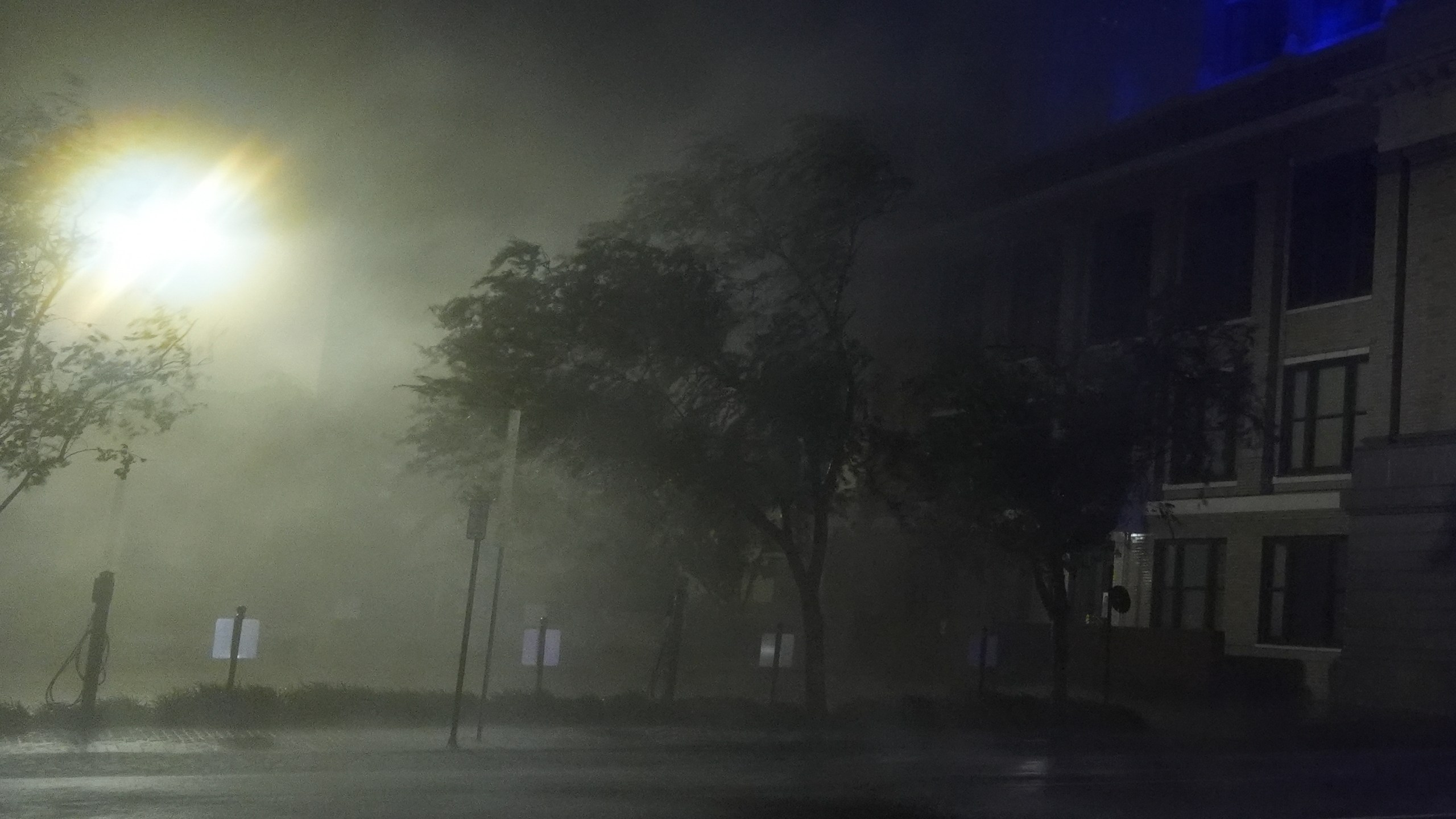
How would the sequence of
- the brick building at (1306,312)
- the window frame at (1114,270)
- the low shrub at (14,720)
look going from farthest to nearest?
the window frame at (1114,270)
the brick building at (1306,312)
the low shrub at (14,720)

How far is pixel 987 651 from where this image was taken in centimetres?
2500

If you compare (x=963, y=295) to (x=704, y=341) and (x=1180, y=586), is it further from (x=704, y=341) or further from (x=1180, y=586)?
(x=704, y=341)

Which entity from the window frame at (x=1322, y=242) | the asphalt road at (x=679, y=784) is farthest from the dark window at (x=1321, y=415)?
the asphalt road at (x=679, y=784)

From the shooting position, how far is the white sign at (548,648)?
21.8 meters

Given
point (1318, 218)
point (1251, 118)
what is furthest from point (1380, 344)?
point (1251, 118)

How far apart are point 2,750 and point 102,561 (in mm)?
27282

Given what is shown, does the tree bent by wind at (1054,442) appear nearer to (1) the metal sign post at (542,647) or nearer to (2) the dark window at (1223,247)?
(1) the metal sign post at (542,647)

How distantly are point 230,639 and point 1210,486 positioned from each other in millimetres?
24633

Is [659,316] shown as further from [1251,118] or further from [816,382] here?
[1251,118]

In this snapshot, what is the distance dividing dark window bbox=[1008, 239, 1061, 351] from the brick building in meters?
0.11

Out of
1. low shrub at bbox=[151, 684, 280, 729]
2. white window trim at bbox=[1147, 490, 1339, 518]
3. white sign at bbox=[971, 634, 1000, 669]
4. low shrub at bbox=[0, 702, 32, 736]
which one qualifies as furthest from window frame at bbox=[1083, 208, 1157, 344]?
low shrub at bbox=[0, 702, 32, 736]

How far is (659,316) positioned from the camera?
20453mm

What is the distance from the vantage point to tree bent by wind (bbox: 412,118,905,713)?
20.3 metres

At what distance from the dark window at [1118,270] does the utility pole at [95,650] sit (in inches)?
1030
